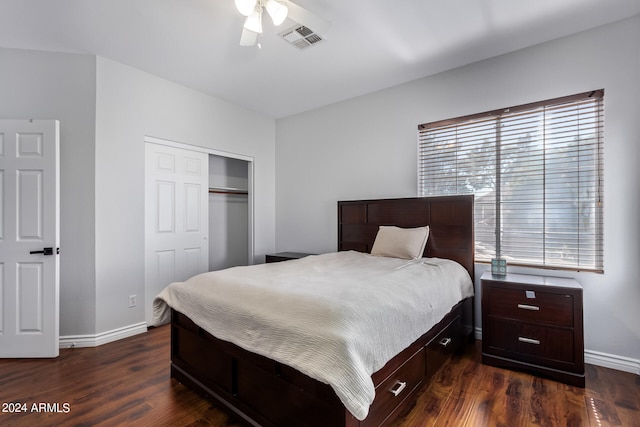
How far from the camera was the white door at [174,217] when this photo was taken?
333 cm

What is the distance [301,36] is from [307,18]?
1.52 ft

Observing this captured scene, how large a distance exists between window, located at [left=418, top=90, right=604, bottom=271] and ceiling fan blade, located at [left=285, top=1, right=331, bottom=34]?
1.72 metres

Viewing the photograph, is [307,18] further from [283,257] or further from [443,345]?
[283,257]

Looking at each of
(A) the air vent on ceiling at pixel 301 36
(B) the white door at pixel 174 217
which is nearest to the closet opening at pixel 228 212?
(B) the white door at pixel 174 217

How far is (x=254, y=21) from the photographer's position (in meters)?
2.05

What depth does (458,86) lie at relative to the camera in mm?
3104

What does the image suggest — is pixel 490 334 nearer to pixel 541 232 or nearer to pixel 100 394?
pixel 541 232

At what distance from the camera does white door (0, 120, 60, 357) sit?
2541mm

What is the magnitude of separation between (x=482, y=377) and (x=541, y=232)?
1.34m

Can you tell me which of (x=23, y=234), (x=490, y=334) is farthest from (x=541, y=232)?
(x=23, y=234)

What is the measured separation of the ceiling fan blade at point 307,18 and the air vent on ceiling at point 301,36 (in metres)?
0.30

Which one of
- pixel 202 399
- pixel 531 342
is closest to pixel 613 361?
pixel 531 342

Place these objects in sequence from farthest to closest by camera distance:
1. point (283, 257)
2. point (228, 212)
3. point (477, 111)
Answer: point (228, 212), point (283, 257), point (477, 111)

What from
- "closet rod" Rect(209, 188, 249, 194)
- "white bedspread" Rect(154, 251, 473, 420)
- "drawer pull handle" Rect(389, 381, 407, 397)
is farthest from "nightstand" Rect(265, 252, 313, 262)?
"drawer pull handle" Rect(389, 381, 407, 397)
